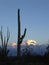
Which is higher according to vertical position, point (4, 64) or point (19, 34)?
point (19, 34)

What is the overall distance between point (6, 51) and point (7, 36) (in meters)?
1.29

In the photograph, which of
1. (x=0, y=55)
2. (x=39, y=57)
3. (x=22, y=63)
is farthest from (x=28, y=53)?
(x=22, y=63)

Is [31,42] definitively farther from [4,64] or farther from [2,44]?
[4,64]

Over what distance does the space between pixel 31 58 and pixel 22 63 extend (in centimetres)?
267

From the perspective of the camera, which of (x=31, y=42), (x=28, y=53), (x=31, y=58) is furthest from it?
(x=31, y=42)

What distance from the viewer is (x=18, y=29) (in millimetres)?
17672

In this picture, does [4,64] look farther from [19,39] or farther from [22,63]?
[19,39]

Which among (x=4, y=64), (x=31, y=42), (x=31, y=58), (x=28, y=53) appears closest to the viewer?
(x=4, y=64)

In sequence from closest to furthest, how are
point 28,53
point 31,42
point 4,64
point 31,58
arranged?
point 4,64 < point 31,58 < point 28,53 < point 31,42

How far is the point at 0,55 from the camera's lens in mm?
17359

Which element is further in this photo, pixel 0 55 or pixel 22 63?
pixel 0 55

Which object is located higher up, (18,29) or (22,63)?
(18,29)

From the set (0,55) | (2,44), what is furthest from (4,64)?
(2,44)

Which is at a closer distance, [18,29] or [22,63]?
[22,63]
